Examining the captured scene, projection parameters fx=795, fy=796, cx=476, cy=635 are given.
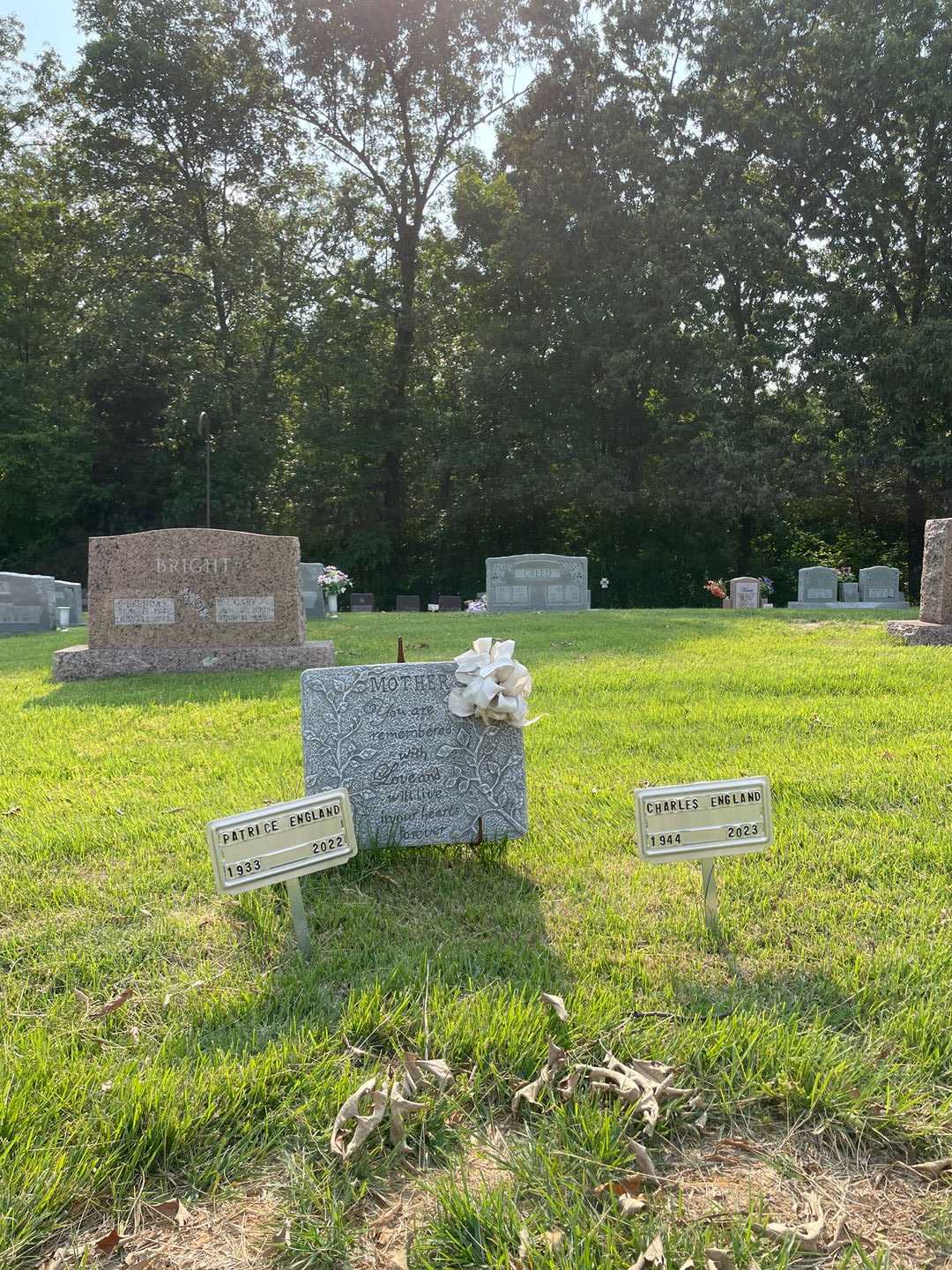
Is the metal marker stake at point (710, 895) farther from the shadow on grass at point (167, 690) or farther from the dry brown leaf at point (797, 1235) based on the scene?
the shadow on grass at point (167, 690)

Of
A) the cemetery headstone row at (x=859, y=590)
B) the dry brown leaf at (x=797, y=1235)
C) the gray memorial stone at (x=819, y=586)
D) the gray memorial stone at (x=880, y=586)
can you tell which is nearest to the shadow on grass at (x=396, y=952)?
the dry brown leaf at (x=797, y=1235)

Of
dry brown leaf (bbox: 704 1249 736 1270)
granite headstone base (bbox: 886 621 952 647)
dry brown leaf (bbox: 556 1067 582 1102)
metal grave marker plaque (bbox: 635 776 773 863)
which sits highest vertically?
granite headstone base (bbox: 886 621 952 647)

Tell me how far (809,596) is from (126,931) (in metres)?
17.2

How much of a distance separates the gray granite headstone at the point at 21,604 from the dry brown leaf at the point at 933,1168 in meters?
14.0

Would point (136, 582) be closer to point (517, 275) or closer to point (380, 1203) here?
point (380, 1203)

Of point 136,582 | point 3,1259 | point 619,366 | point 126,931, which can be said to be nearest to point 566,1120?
point 3,1259

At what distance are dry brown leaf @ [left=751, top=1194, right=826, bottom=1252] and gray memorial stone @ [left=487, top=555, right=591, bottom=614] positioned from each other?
13253 millimetres

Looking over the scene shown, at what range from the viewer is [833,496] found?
835 inches

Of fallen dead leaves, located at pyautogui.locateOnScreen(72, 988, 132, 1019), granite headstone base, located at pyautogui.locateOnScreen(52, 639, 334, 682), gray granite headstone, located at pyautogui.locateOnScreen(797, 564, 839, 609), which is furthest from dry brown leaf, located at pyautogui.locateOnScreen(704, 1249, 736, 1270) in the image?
gray granite headstone, located at pyautogui.locateOnScreen(797, 564, 839, 609)

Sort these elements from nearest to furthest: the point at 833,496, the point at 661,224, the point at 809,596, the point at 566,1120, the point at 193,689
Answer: the point at 566,1120
the point at 193,689
the point at 809,596
the point at 661,224
the point at 833,496

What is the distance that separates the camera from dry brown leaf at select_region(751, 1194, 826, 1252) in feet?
4.11

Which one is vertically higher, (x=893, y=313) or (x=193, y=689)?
(x=893, y=313)

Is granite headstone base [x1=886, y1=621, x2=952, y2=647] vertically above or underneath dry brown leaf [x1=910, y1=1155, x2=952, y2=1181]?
above

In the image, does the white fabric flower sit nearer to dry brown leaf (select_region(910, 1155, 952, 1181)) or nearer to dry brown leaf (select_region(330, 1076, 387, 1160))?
dry brown leaf (select_region(330, 1076, 387, 1160))
